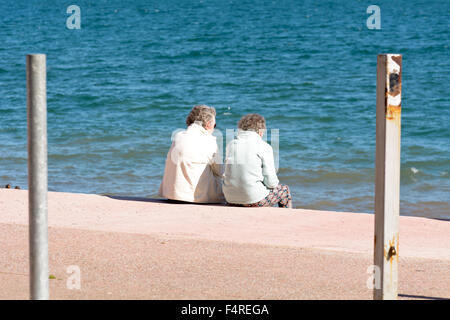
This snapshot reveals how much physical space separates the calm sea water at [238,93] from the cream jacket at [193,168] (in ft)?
8.90

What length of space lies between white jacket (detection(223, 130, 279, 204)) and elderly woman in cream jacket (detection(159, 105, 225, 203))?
239 mm

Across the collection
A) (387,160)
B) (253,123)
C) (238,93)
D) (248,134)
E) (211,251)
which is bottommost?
(211,251)

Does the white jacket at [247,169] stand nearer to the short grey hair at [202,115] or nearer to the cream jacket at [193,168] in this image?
the cream jacket at [193,168]

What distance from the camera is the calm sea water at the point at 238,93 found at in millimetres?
12094

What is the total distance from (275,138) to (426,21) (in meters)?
27.2

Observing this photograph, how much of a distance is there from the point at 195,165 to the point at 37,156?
469cm

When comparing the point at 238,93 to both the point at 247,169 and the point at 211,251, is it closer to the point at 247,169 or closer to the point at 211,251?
the point at 247,169

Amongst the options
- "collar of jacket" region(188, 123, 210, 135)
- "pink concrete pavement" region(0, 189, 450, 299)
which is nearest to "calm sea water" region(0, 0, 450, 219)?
"collar of jacket" region(188, 123, 210, 135)

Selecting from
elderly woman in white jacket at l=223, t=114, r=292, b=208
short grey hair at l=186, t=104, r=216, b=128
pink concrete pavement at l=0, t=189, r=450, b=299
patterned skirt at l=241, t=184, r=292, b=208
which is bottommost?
pink concrete pavement at l=0, t=189, r=450, b=299

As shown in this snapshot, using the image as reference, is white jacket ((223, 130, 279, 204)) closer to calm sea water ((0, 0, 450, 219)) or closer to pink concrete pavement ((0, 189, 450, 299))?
pink concrete pavement ((0, 189, 450, 299))

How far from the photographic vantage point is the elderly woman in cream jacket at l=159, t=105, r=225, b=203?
771 cm

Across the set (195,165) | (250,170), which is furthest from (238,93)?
(250,170)

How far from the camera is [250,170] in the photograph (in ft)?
24.6

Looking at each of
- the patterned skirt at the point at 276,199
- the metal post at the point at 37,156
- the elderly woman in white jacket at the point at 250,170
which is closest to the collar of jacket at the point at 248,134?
the elderly woman in white jacket at the point at 250,170
